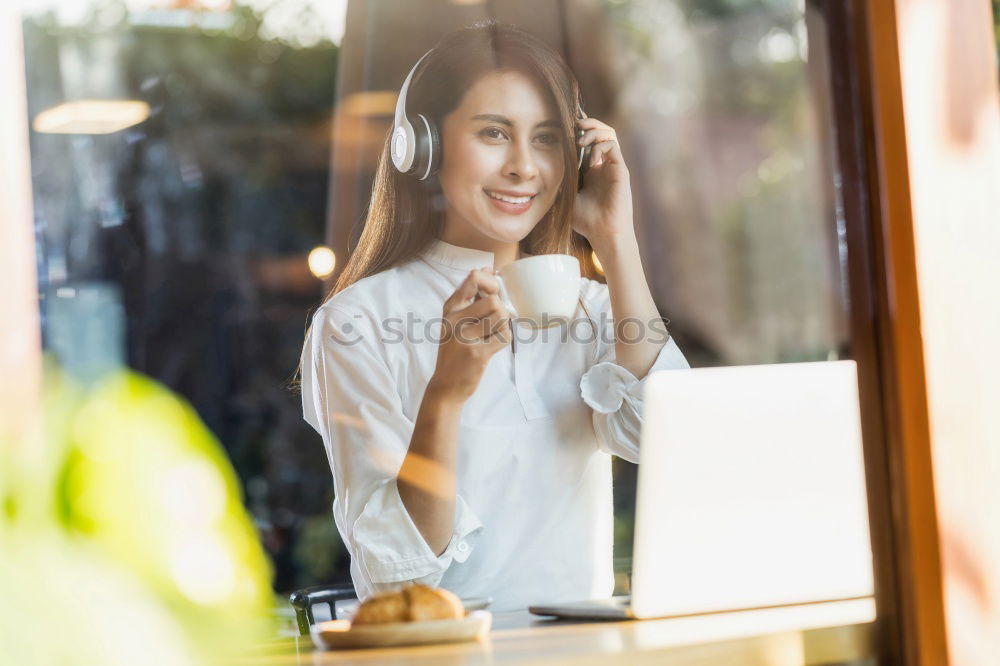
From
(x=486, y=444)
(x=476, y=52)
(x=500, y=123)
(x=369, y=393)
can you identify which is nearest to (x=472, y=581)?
(x=486, y=444)

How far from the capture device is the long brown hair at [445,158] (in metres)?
1.44

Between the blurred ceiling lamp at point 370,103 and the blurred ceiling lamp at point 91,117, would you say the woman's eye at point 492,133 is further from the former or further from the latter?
the blurred ceiling lamp at point 91,117

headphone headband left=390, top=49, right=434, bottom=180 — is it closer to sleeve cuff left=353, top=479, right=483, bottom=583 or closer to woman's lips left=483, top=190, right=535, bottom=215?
woman's lips left=483, top=190, right=535, bottom=215

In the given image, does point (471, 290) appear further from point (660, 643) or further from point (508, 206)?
point (660, 643)

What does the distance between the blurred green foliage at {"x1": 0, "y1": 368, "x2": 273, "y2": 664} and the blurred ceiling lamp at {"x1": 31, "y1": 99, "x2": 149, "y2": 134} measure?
1.10 ft

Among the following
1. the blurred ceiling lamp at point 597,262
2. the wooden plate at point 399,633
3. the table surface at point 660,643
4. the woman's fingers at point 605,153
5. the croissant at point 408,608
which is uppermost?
the woman's fingers at point 605,153

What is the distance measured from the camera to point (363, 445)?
138 centimetres

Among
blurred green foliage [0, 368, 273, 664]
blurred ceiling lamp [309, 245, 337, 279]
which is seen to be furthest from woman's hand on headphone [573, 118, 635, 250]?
blurred green foliage [0, 368, 273, 664]

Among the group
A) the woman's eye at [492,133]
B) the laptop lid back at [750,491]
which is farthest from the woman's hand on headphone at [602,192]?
the laptop lid back at [750,491]

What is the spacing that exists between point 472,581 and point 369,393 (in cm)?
29

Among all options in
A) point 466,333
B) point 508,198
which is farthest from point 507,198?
point 466,333

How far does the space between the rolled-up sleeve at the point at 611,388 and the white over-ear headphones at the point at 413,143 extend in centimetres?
28

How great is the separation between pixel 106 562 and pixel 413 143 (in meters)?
0.80

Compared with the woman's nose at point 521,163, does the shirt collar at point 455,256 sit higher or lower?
lower
